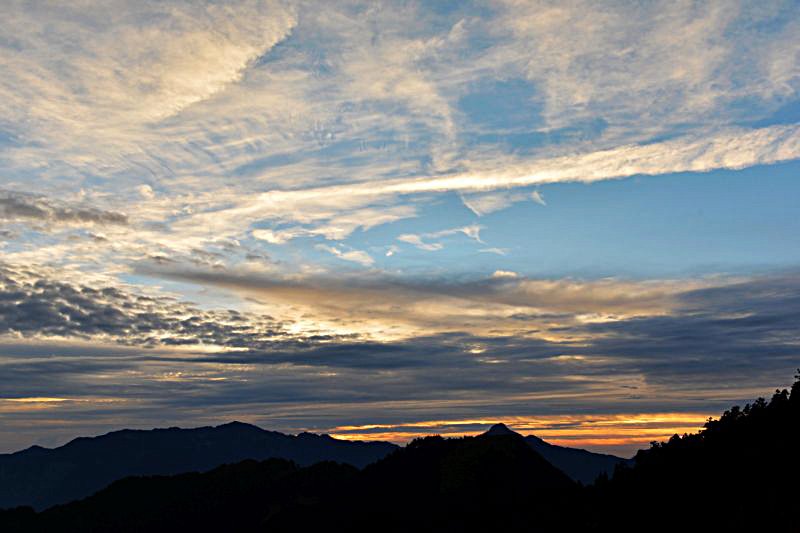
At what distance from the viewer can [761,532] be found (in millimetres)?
180875

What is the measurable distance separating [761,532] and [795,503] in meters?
15.7

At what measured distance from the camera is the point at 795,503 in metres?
189
